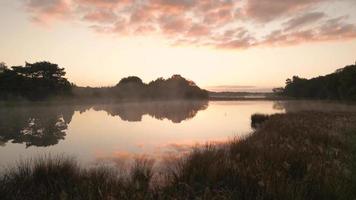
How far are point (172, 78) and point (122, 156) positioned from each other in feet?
485

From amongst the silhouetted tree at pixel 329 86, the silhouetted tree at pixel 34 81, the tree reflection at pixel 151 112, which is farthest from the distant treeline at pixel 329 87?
the silhouetted tree at pixel 34 81

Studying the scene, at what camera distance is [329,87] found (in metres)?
104

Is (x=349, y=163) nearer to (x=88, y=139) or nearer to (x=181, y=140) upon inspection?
(x=181, y=140)

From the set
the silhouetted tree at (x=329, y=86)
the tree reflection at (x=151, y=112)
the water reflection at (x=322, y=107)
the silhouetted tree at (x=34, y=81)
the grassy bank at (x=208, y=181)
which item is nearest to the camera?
the grassy bank at (x=208, y=181)

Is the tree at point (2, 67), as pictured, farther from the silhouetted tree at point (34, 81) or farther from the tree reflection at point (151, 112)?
the tree reflection at point (151, 112)

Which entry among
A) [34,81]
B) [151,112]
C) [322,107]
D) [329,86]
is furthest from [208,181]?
[329,86]

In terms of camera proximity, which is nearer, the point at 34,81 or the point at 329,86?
the point at 34,81

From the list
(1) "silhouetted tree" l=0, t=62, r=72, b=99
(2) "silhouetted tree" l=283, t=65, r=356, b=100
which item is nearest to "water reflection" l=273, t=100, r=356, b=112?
(2) "silhouetted tree" l=283, t=65, r=356, b=100

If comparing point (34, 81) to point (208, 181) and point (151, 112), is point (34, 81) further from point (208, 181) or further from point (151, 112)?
point (208, 181)

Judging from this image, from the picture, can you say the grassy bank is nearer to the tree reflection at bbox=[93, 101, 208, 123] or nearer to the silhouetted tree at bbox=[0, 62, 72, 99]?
the tree reflection at bbox=[93, 101, 208, 123]

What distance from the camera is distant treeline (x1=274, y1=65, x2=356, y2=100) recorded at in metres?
81.6

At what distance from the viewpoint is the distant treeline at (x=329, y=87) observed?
8156 centimetres

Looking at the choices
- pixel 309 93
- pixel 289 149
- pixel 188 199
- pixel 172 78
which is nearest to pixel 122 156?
pixel 289 149

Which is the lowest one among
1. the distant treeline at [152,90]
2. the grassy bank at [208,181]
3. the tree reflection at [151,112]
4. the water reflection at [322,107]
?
the water reflection at [322,107]
